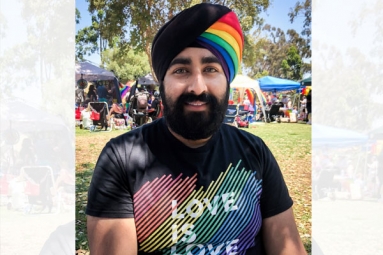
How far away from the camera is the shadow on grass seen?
9.09ft

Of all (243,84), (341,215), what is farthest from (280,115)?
(341,215)

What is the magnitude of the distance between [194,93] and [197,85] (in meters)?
0.03

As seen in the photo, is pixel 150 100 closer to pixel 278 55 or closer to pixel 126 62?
pixel 126 62

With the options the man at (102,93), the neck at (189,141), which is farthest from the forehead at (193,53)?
the man at (102,93)

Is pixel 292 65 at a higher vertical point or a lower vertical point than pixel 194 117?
higher

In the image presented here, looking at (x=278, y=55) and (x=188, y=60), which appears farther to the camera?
(x=278, y=55)

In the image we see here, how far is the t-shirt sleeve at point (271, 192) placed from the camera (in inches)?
52.8

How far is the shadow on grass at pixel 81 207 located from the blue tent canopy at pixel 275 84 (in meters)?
1.52

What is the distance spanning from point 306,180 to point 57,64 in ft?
6.55

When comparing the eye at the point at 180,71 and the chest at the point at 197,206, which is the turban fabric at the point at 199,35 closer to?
the eye at the point at 180,71

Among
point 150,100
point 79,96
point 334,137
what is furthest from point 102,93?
point 334,137

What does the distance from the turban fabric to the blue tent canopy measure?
1950 mm

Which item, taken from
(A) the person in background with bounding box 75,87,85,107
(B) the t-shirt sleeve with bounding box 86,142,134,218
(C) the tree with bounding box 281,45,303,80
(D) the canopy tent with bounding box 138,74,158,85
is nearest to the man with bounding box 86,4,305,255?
(B) the t-shirt sleeve with bounding box 86,142,134,218

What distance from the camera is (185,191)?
4.11ft
